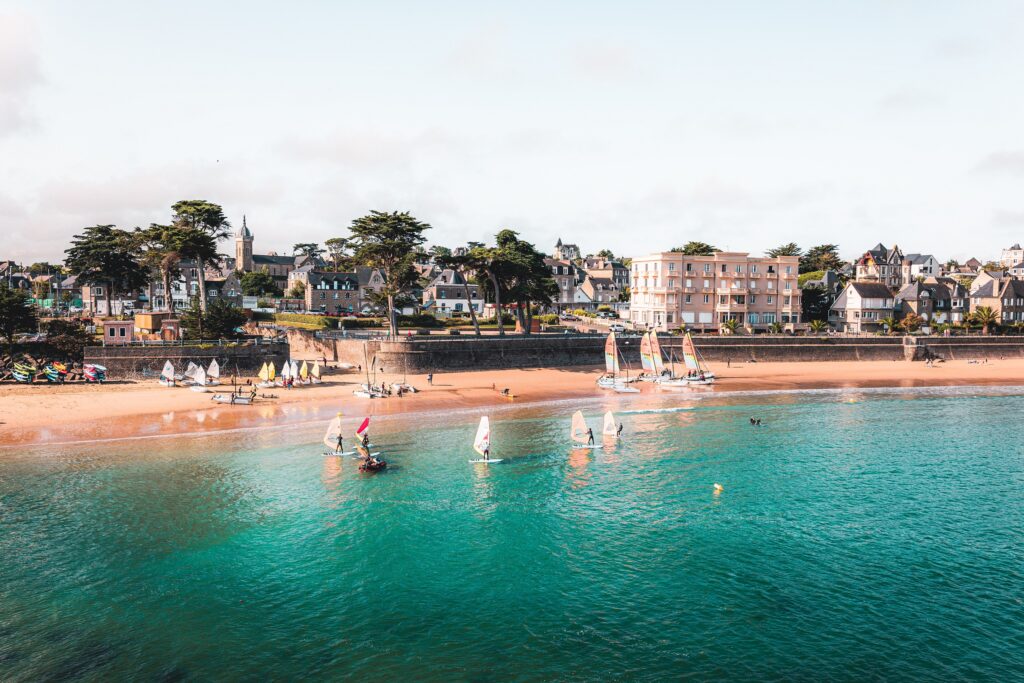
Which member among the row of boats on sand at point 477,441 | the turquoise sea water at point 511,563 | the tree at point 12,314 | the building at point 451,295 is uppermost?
the building at point 451,295

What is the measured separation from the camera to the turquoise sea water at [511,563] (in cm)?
2222

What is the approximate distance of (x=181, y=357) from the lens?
72500 mm

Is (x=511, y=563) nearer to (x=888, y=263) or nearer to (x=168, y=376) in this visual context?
(x=168, y=376)

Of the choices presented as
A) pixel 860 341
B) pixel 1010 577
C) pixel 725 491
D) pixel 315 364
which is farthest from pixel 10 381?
pixel 860 341

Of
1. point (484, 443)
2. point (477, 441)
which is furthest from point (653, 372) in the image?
point (484, 443)

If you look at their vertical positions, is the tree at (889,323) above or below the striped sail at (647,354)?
above

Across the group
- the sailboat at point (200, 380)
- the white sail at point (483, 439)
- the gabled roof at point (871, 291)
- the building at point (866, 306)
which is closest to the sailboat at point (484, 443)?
the white sail at point (483, 439)

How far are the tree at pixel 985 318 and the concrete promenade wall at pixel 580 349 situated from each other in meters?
6.07

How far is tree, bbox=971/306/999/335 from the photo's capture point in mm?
109750

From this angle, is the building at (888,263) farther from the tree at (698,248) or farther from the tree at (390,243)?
the tree at (390,243)

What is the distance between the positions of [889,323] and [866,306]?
A: 689 centimetres

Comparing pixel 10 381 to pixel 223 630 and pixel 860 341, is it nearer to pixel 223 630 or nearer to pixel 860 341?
pixel 223 630

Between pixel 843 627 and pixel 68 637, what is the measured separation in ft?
89.4

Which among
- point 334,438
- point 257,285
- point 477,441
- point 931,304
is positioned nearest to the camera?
point 477,441
